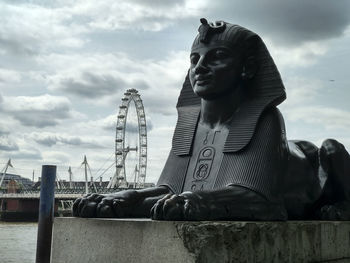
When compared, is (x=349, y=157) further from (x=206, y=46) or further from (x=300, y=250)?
(x=206, y=46)

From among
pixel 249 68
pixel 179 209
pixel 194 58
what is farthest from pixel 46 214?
pixel 179 209

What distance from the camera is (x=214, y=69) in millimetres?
4230

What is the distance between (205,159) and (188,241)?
1.42m

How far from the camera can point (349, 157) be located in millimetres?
4949

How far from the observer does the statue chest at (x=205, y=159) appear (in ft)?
13.9

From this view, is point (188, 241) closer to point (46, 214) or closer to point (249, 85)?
point (249, 85)

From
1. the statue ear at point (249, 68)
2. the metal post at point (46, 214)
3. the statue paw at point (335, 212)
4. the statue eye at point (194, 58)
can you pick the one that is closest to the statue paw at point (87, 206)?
the statue eye at point (194, 58)

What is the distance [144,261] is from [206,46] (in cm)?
195

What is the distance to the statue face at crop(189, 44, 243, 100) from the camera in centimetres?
423

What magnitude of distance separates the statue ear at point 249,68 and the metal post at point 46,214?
819 cm

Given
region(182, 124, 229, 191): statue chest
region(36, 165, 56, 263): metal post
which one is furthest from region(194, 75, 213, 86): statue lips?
region(36, 165, 56, 263): metal post

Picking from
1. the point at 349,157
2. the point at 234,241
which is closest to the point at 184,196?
the point at 234,241

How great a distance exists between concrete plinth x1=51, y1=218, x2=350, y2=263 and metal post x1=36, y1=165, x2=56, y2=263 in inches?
307

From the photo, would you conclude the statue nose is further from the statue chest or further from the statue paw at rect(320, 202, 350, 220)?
the statue paw at rect(320, 202, 350, 220)
